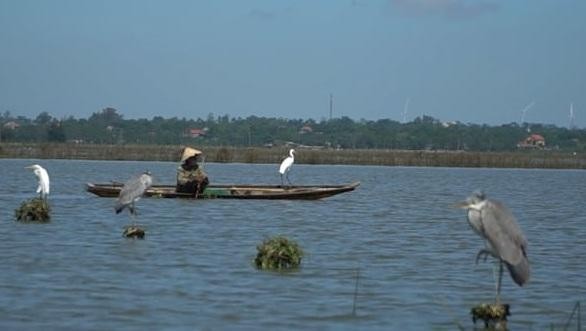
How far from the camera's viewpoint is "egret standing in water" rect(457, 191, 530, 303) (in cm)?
1036

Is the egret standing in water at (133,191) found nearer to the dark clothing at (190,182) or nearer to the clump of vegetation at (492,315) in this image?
the clump of vegetation at (492,315)

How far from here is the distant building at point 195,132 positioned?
519 ft

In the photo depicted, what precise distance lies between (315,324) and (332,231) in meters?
11.5

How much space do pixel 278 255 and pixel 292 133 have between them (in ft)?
468

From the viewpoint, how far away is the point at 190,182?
3130cm

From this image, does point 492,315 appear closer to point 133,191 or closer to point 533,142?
point 133,191

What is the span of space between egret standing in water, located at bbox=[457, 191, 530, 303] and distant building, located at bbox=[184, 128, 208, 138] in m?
147

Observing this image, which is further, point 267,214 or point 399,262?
point 267,214

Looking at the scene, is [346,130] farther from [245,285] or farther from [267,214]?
[245,285]

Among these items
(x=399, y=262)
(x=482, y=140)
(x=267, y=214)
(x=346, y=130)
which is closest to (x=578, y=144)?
(x=482, y=140)

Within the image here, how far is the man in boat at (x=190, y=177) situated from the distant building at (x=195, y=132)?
125 metres

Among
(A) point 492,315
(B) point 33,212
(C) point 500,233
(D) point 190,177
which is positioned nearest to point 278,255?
(A) point 492,315

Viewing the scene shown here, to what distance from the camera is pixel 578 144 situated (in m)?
151

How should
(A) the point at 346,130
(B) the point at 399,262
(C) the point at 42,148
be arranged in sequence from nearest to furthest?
(B) the point at 399,262 < (C) the point at 42,148 < (A) the point at 346,130
